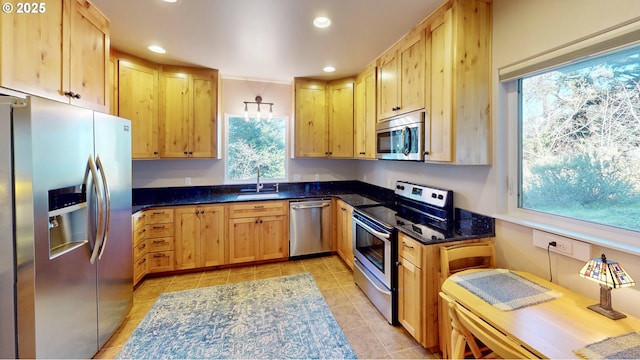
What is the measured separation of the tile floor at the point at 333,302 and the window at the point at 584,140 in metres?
1.41

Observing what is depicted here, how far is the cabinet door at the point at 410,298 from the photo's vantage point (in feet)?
6.23

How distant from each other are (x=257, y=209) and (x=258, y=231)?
30 centimetres

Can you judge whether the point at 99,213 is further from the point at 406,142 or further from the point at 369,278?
the point at 406,142

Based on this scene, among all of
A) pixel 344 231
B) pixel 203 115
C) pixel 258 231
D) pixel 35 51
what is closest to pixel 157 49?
pixel 203 115

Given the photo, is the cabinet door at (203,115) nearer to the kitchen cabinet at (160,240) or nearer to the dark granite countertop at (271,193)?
the dark granite countertop at (271,193)

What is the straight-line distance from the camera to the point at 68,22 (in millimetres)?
1793

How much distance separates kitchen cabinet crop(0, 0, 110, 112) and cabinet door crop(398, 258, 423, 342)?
2699 millimetres

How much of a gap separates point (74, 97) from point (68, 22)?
0.51 metres

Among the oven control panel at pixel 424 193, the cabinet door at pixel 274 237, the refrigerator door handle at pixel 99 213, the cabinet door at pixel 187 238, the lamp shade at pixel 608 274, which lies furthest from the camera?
the cabinet door at pixel 274 237

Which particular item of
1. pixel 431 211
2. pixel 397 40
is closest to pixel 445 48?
pixel 397 40

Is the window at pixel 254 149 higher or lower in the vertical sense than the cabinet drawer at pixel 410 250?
higher

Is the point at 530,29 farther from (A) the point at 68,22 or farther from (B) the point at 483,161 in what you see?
(A) the point at 68,22

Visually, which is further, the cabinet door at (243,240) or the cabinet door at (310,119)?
the cabinet door at (310,119)

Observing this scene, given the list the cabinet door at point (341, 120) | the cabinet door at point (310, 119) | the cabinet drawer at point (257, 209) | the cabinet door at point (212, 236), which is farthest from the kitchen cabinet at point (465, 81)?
the cabinet door at point (212, 236)
